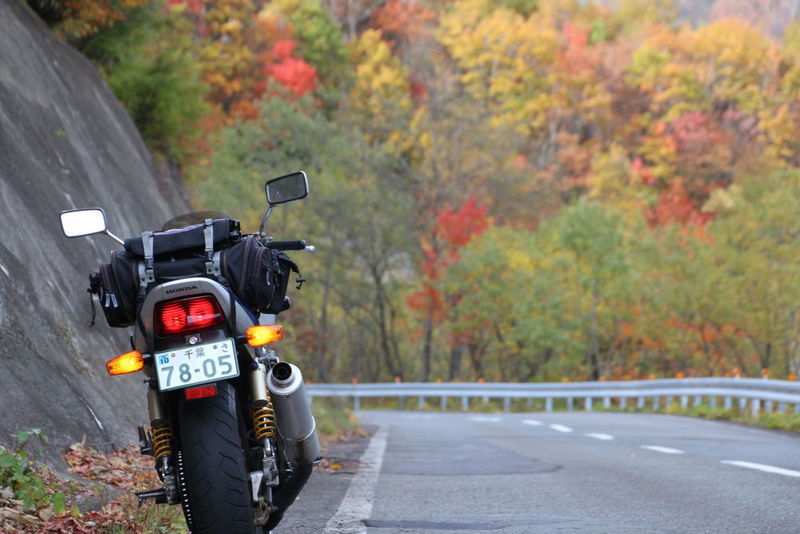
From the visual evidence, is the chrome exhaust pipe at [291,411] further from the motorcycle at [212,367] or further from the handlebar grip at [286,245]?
the handlebar grip at [286,245]

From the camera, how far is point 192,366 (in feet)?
16.1

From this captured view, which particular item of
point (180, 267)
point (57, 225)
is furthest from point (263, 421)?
point (57, 225)

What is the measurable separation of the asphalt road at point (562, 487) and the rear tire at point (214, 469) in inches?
63.0

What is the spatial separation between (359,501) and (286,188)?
265 cm

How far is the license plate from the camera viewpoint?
4895 millimetres

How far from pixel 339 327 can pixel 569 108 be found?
2659 cm

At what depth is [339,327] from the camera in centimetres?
5897

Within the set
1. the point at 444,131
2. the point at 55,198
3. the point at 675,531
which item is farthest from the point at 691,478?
the point at 444,131

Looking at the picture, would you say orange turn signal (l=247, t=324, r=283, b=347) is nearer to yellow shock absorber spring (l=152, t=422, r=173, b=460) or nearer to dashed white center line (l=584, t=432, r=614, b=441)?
yellow shock absorber spring (l=152, t=422, r=173, b=460)

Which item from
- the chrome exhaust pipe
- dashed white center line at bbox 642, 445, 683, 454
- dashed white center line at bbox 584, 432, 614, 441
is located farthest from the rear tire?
dashed white center line at bbox 584, 432, 614, 441

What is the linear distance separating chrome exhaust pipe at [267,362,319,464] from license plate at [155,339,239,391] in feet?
1.47

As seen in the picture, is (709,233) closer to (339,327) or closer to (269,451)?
(339,327)

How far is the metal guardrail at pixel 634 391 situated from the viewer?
19.3 metres

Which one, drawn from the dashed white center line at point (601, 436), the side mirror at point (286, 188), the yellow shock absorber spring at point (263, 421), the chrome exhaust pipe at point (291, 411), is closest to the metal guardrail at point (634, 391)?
the dashed white center line at point (601, 436)
